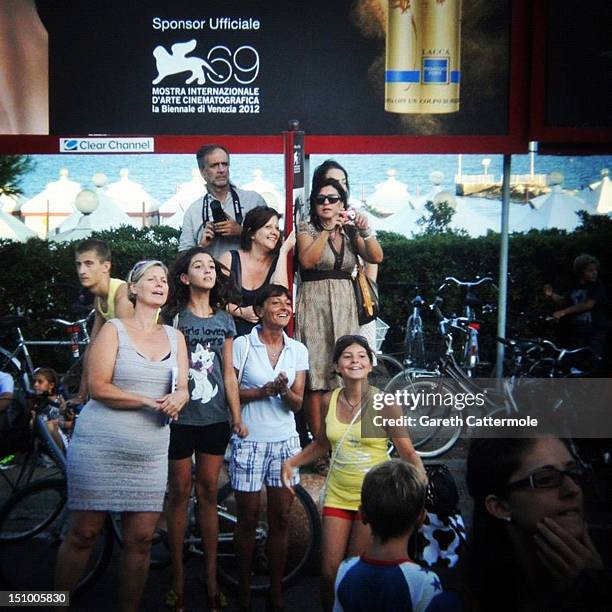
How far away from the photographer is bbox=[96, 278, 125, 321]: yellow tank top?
3783 millimetres

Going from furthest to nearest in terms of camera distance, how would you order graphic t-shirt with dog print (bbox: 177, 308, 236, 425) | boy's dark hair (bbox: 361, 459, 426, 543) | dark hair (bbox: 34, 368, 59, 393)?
1. dark hair (bbox: 34, 368, 59, 393)
2. graphic t-shirt with dog print (bbox: 177, 308, 236, 425)
3. boy's dark hair (bbox: 361, 459, 426, 543)

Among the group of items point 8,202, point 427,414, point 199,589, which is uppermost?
point 8,202

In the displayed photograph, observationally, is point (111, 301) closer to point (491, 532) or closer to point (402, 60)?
point (402, 60)

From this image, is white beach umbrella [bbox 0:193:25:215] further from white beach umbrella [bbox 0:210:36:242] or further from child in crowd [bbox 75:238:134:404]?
child in crowd [bbox 75:238:134:404]

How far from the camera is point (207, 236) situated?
3.84m

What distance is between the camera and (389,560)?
2.64m

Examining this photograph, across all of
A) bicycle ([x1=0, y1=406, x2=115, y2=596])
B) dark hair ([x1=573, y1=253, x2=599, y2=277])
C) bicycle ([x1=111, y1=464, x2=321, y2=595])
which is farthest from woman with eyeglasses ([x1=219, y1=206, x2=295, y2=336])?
dark hair ([x1=573, y1=253, x2=599, y2=277])

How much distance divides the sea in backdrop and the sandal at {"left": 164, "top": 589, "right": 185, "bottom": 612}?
1.66 m

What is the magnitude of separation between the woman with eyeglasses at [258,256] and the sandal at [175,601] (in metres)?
1.17

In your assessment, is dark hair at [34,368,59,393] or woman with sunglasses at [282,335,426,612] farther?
dark hair at [34,368,59,393]

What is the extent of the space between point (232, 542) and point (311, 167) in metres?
1.66

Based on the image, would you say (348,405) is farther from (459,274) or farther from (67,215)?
(67,215)

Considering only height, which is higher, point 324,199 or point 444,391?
point 324,199

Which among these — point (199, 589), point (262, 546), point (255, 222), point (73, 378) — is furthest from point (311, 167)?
point (199, 589)
